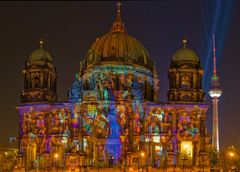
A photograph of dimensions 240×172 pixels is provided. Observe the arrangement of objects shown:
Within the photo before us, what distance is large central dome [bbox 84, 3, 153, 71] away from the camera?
267 feet

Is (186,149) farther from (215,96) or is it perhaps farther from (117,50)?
(215,96)

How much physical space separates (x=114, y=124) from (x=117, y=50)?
11.9 metres

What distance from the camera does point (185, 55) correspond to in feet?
252

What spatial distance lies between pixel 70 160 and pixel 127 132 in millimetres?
7116

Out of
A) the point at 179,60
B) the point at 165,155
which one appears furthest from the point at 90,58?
the point at 165,155

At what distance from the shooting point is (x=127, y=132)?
71.9 meters

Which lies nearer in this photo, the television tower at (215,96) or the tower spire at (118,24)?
the tower spire at (118,24)

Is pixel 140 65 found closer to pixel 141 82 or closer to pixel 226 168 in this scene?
pixel 141 82

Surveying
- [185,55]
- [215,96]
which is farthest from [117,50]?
[215,96]

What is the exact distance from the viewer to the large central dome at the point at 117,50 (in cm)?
8138

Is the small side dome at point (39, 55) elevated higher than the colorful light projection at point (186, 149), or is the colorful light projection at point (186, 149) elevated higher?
the small side dome at point (39, 55)

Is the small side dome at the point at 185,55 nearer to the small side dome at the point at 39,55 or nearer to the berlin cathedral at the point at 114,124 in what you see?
the berlin cathedral at the point at 114,124

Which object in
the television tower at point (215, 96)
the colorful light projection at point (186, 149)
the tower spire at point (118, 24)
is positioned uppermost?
the tower spire at point (118, 24)

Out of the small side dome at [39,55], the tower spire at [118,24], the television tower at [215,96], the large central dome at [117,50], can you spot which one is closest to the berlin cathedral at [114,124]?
the small side dome at [39,55]
